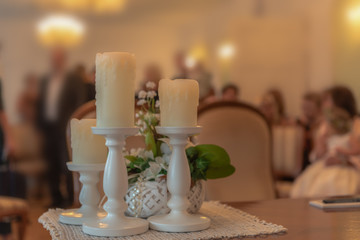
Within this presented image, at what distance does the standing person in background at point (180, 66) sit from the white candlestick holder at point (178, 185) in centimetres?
385

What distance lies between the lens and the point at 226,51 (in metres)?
4.58

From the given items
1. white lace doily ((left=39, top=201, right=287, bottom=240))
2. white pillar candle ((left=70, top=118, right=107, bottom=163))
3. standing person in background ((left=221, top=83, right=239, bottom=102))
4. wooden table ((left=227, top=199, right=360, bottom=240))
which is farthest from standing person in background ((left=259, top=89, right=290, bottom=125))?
white pillar candle ((left=70, top=118, right=107, bottom=163))

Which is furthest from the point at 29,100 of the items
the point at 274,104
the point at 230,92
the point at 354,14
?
the point at 354,14

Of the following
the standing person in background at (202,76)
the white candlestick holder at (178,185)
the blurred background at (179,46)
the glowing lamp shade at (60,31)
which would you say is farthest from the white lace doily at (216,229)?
the standing person in background at (202,76)

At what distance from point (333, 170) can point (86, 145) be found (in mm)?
2295

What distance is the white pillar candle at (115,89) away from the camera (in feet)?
2.48

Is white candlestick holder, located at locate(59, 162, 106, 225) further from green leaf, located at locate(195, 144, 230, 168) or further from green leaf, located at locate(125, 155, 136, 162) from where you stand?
green leaf, located at locate(195, 144, 230, 168)

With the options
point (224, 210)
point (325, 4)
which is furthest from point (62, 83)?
point (224, 210)

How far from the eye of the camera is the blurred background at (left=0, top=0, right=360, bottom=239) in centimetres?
408

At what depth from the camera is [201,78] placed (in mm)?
4664

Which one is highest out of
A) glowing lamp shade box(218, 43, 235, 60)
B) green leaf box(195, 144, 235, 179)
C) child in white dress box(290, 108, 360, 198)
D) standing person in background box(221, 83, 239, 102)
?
glowing lamp shade box(218, 43, 235, 60)

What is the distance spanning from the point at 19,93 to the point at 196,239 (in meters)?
3.68

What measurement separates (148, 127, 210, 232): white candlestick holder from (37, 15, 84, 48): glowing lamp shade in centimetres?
365

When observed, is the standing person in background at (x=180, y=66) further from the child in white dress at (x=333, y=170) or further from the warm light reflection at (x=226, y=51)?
the child in white dress at (x=333, y=170)
